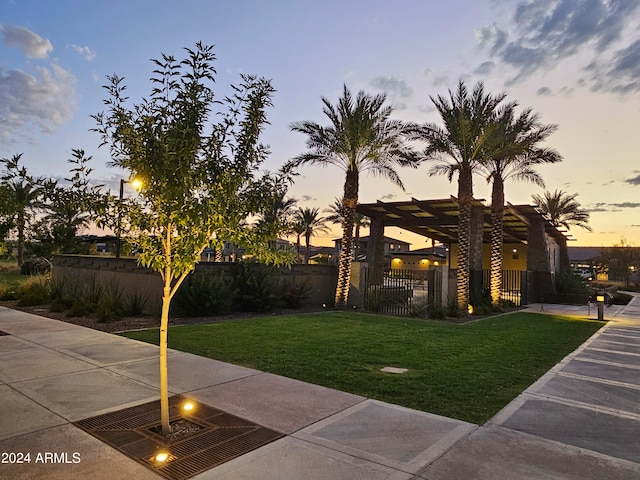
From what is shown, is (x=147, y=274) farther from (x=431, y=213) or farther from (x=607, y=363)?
(x=431, y=213)

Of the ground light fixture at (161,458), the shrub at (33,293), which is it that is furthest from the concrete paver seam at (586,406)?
the shrub at (33,293)

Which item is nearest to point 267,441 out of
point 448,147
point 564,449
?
point 564,449

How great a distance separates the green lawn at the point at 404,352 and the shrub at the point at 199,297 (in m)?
1.51

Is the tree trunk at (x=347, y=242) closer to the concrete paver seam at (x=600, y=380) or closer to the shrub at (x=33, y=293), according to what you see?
the concrete paver seam at (x=600, y=380)

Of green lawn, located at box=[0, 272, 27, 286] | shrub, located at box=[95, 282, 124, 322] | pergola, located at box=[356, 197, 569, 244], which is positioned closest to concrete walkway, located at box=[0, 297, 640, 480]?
shrub, located at box=[95, 282, 124, 322]

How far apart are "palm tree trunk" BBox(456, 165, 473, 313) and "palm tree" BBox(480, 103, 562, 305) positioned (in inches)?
47.7

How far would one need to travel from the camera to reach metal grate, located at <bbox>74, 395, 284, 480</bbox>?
352 cm

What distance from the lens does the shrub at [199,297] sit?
12.8 meters

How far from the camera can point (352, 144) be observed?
16.6 m

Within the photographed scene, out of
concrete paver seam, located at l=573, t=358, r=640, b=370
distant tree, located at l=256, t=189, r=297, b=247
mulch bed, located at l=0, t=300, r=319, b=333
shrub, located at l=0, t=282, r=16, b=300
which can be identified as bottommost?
concrete paver seam, located at l=573, t=358, r=640, b=370

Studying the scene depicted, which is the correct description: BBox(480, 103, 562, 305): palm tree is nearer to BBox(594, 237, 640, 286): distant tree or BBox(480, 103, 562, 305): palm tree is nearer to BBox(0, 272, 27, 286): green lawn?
BBox(0, 272, 27, 286): green lawn

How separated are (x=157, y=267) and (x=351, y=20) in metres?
10.1

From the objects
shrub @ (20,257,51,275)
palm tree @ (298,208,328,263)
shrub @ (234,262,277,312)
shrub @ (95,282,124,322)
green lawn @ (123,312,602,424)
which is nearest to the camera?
green lawn @ (123,312,602,424)

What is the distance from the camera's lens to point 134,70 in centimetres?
477
